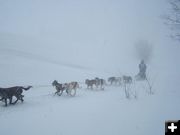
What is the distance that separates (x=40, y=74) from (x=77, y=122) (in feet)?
37.2

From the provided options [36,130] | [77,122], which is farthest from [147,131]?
[36,130]

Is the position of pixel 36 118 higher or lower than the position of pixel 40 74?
lower

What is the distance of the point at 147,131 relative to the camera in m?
4.97

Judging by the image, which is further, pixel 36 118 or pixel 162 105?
pixel 162 105

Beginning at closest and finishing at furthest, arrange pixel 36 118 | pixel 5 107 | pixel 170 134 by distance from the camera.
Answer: pixel 170 134
pixel 36 118
pixel 5 107

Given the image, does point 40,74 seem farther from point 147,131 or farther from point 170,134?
point 170,134

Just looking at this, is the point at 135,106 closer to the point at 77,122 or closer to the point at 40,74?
the point at 77,122

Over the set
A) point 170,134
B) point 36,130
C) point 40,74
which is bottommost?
point 36,130

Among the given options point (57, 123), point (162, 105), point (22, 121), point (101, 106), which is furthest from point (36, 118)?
point (162, 105)

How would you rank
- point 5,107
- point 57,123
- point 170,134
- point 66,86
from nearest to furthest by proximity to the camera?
point 170,134 → point 57,123 → point 5,107 → point 66,86

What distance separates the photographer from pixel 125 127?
5285 millimetres

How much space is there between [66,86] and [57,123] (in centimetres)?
409

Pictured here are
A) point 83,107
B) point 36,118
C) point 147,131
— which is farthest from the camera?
point 83,107

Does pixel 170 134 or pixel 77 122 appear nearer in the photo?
pixel 170 134
